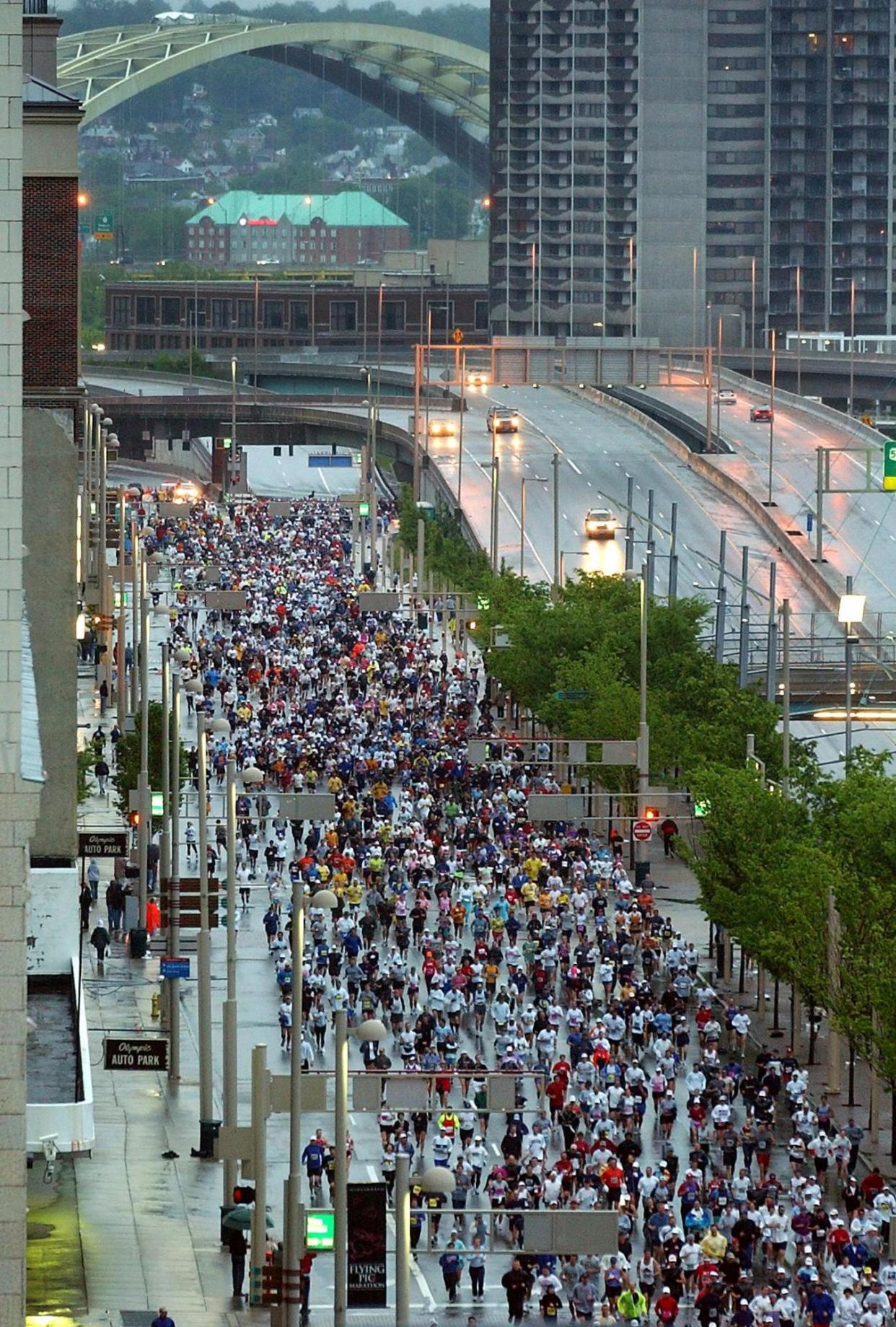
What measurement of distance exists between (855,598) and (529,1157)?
32.5 metres

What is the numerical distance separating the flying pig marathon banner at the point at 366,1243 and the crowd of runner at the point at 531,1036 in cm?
149

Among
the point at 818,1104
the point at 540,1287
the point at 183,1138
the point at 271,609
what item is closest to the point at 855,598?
the point at 818,1104

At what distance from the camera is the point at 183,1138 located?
176 feet

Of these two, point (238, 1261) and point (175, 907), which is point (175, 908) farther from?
point (238, 1261)

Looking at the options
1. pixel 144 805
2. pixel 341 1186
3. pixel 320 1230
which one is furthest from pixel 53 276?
pixel 341 1186

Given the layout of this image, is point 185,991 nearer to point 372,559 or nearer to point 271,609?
point 271,609

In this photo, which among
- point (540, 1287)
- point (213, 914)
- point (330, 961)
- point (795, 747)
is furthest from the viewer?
point (795, 747)

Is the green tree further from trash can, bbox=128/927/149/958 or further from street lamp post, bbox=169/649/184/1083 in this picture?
street lamp post, bbox=169/649/184/1083

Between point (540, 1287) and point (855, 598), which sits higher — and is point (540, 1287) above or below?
below

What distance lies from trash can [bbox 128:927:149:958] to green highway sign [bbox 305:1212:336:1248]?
1054 inches

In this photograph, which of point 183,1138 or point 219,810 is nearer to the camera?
point 183,1138

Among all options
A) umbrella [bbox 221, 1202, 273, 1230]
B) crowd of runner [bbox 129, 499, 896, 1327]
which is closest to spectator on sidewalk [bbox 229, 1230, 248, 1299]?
umbrella [bbox 221, 1202, 273, 1230]

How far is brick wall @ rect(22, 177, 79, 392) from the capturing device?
218 ft

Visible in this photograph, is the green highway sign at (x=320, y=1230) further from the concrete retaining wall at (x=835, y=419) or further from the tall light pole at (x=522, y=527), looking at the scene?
the concrete retaining wall at (x=835, y=419)
